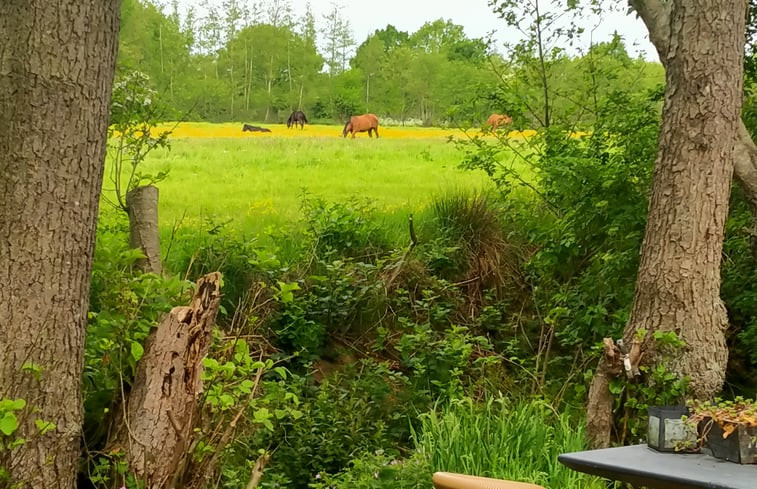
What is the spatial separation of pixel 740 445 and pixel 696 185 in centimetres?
151

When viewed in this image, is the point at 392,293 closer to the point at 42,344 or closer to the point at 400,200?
the point at 400,200

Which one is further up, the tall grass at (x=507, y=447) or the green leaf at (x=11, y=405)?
the green leaf at (x=11, y=405)

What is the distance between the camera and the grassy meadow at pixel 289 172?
6.18 meters

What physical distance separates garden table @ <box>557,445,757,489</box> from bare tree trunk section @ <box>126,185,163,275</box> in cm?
234

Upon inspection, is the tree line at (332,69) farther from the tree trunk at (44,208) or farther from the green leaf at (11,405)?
the green leaf at (11,405)

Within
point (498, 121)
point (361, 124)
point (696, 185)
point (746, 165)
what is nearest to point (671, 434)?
point (696, 185)

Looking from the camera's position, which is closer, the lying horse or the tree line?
the tree line

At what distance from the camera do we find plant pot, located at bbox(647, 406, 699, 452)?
279 cm

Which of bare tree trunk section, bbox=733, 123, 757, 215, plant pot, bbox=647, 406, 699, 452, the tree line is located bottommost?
plant pot, bbox=647, 406, 699, 452

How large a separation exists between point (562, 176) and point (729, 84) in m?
1.31

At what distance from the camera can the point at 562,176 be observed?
4.96 meters

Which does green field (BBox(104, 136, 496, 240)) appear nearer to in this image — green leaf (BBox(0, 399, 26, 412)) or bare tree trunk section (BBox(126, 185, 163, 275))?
bare tree trunk section (BBox(126, 185, 163, 275))

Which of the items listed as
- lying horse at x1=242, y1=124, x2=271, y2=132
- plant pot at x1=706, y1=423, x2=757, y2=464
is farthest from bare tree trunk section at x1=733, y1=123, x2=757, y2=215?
lying horse at x1=242, y1=124, x2=271, y2=132

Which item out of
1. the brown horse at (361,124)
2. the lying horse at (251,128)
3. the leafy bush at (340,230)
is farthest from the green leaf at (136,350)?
the brown horse at (361,124)
